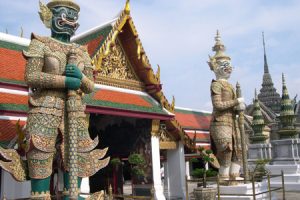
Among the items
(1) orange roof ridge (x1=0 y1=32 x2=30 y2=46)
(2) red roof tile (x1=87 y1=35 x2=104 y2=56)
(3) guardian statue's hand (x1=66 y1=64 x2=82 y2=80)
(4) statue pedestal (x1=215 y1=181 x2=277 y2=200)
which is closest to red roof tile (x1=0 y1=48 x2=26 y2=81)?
(1) orange roof ridge (x1=0 y1=32 x2=30 y2=46)

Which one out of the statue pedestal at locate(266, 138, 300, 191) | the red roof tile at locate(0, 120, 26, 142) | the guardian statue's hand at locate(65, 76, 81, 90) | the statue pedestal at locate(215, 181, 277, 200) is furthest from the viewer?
the statue pedestal at locate(266, 138, 300, 191)

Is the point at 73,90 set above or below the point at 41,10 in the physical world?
below

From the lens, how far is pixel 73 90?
6027 mm

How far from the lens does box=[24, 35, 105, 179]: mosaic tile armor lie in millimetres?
5703

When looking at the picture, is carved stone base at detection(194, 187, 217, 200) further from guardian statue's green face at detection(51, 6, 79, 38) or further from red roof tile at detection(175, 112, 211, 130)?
red roof tile at detection(175, 112, 211, 130)

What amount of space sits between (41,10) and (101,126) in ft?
18.8

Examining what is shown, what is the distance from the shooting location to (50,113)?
587cm

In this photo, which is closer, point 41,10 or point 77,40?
point 41,10

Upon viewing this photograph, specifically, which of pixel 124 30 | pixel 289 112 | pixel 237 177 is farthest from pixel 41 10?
pixel 289 112

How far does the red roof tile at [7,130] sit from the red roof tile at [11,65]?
1311mm

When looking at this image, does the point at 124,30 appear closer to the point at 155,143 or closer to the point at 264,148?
the point at 155,143

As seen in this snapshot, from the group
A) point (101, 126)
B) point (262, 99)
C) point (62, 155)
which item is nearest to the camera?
point (62, 155)

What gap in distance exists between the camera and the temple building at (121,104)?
8264 millimetres

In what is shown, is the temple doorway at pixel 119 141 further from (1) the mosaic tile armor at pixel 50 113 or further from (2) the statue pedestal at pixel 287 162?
(2) the statue pedestal at pixel 287 162
